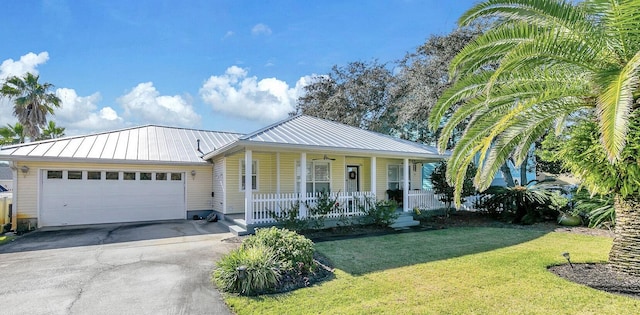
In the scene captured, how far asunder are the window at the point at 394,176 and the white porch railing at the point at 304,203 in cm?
375

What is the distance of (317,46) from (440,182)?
9508 mm

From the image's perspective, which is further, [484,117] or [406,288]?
[484,117]

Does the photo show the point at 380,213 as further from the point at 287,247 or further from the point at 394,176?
the point at 287,247

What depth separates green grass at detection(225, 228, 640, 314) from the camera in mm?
4281

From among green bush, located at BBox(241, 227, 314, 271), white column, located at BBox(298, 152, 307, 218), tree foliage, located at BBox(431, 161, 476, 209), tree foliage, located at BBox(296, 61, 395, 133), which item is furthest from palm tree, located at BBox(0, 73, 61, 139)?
tree foliage, located at BBox(431, 161, 476, 209)

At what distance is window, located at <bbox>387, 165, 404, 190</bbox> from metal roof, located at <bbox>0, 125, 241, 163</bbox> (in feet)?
25.5

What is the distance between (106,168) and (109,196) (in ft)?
3.60

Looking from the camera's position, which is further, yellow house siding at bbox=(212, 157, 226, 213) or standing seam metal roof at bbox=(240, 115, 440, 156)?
yellow house siding at bbox=(212, 157, 226, 213)

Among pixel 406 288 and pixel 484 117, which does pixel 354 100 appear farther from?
pixel 406 288

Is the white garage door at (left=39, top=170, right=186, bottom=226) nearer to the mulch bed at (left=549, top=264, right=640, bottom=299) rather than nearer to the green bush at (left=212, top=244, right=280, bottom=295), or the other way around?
the green bush at (left=212, top=244, right=280, bottom=295)

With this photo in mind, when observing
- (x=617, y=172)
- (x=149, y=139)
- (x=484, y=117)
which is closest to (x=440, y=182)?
(x=484, y=117)

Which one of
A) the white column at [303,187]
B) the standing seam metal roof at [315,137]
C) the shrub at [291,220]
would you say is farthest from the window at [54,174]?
the white column at [303,187]

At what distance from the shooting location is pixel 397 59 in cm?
2261

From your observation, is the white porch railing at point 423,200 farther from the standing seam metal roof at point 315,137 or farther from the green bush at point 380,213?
the green bush at point 380,213
